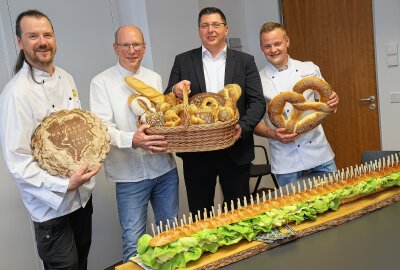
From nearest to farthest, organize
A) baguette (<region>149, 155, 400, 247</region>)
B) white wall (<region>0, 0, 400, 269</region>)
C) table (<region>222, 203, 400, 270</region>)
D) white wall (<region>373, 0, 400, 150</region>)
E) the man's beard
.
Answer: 1. table (<region>222, 203, 400, 270</region>)
2. baguette (<region>149, 155, 400, 247</region>)
3. the man's beard
4. white wall (<region>0, 0, 400, 269</region>)
5. white wall (<region>373, 0, 400, 150</region>)

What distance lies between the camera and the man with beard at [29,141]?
5.79 feet

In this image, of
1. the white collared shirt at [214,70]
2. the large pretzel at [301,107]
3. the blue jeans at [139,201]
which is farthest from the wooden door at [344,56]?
the blue jeans at [139,201]

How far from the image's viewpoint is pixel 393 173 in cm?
173

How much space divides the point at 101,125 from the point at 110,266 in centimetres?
154

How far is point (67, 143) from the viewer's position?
1789 millimetres

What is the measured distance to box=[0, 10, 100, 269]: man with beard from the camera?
1764 mm

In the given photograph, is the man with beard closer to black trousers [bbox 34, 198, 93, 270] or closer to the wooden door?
black trousers [bbox 34, 198, 93, 270]

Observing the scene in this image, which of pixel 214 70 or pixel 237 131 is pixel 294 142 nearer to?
pixel 237 131

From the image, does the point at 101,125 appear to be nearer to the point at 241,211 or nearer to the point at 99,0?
the point at 241,211

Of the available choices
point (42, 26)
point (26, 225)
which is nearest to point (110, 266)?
point (26, 225)

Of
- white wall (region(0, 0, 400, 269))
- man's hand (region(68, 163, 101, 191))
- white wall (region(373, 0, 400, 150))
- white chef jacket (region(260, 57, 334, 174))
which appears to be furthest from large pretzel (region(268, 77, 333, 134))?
white wall (region(373, 0, 400, 150))

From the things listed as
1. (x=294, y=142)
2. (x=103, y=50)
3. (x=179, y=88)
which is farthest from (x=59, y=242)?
(x=103, y=50)

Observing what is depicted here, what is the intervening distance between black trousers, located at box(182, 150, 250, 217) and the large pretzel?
0.32 meters

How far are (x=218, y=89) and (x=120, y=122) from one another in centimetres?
54
